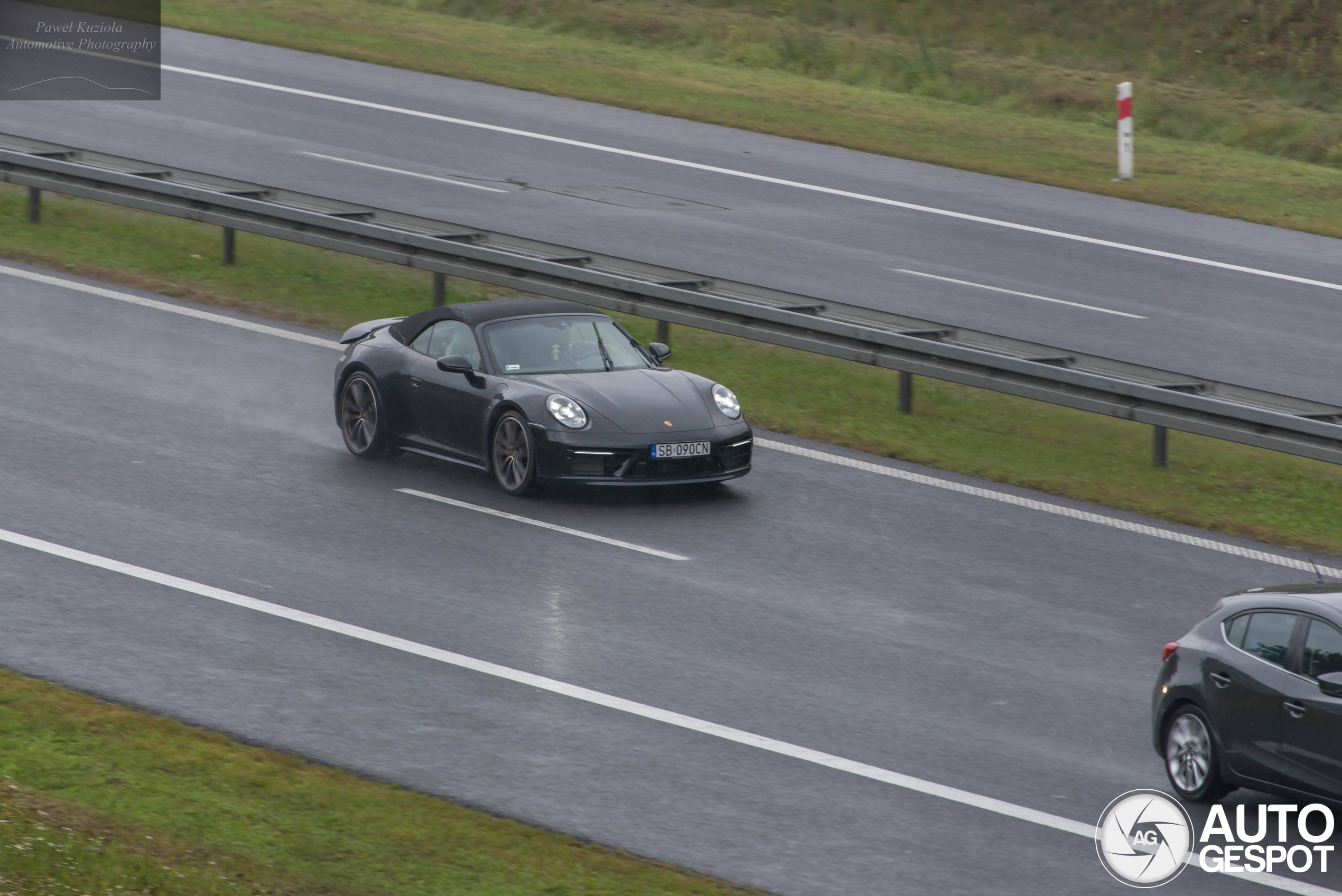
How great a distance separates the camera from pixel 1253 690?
30.0ft

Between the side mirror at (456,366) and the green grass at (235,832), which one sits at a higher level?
the side mirror at (456,366)

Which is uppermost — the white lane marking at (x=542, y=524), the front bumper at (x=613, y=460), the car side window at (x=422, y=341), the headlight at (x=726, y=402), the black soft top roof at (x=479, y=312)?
the black soft top roof at (x=479, y=312)

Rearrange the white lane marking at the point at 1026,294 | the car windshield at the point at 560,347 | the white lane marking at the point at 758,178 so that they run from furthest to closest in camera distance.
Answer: the white lane marking at the point at 758,178
the white lane marking at the point at 1026,294
the car windshield at the point at 560,347

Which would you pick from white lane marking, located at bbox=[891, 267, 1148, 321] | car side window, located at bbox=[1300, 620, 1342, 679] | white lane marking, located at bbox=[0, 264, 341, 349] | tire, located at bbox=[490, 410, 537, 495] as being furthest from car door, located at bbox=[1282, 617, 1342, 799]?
white lane marking, located at bbox=[891, 267, 1148, 321]

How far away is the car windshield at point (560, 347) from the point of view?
1459 cm

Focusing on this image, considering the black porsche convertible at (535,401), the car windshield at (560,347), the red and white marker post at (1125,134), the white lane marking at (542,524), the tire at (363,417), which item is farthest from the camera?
the red and white marker post at (1125,134)

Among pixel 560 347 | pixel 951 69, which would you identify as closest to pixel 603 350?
pixel 560 347

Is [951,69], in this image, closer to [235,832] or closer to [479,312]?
[479,312]

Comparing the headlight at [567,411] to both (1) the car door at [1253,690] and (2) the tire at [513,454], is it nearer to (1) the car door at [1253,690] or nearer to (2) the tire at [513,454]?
(2) the tire at [513,454]

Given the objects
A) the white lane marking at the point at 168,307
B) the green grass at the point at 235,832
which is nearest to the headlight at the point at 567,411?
the white lane marking at the point at 168,307

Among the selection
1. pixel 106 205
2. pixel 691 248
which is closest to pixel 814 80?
pixel 691 248

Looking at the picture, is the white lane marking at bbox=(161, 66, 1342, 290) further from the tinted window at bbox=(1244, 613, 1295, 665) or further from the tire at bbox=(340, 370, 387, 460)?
the tinted window at bbox=(1244, 613, 1295, 665)

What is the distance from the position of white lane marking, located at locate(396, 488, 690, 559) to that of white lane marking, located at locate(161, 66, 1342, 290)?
11.5 metres

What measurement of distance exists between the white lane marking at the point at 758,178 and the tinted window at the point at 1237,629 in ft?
42.6
